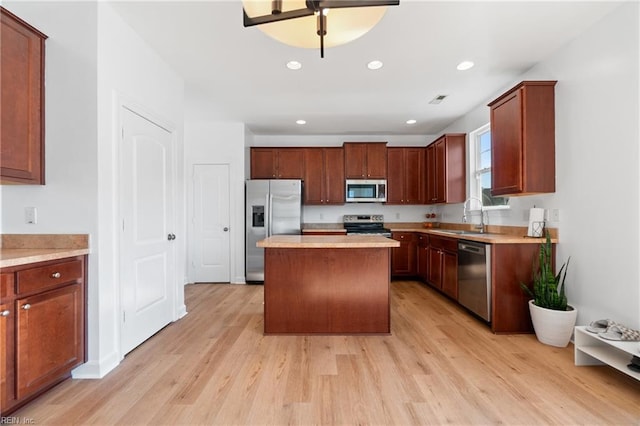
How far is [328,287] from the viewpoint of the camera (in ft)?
9.27

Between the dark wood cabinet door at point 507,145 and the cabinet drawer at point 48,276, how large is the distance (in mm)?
3651

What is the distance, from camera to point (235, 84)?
3.47 m

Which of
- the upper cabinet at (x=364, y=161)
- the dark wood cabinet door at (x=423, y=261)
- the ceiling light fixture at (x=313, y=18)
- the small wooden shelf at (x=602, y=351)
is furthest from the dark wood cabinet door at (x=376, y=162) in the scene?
the ceiling light fixture at (x=313, y=18)

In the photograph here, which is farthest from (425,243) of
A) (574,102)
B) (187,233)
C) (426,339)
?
(187,233)

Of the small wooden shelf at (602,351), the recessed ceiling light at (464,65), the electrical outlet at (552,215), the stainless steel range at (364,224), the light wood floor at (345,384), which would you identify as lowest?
the light wood floor at (345,384)

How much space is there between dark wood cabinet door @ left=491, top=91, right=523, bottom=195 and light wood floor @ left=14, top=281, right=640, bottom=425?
145 centimetres

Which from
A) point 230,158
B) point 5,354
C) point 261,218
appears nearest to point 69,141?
point 5,354

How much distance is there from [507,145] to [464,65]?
2.99 feet

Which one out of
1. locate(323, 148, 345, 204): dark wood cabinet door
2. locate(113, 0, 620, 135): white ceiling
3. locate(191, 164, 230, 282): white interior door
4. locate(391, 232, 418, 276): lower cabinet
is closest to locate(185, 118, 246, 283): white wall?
locate(191, 164, 230, 282): white interior door

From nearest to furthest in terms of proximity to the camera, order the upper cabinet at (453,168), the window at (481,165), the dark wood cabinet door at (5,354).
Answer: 1. the dark wood cabinet door at (5,354)
2. the window at (481,165)
3. the upper cabinet at (453,168)

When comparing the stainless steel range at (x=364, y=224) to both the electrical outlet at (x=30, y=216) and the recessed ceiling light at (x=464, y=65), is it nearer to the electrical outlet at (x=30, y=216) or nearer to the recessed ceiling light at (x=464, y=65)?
the recessed ceiling light at (x=464, y=65)

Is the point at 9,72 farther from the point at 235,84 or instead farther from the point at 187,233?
the point at 187,233

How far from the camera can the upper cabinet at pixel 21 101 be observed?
6.07ft

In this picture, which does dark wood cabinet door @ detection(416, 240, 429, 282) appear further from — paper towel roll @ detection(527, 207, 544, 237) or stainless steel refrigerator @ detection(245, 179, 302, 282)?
stainless steel refrigerator @ detection(245, 179, 302, 282)
